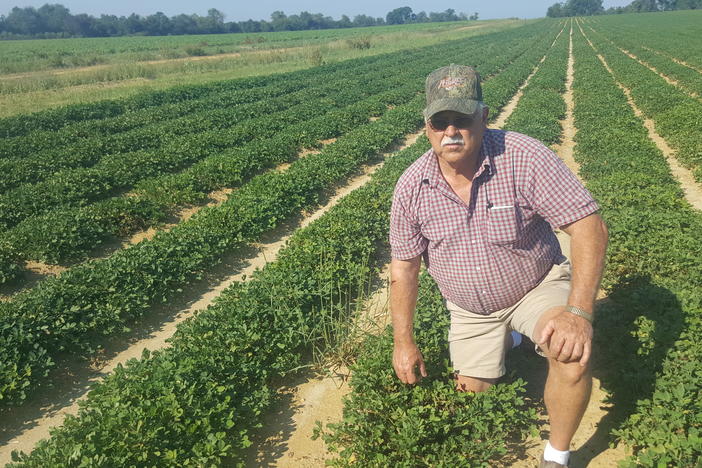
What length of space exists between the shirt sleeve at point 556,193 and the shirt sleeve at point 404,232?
2.54 feet

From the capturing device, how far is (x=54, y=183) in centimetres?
940

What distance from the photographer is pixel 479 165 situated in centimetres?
312

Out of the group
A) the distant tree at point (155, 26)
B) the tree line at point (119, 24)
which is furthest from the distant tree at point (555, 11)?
the distant tree at point (155, 26)

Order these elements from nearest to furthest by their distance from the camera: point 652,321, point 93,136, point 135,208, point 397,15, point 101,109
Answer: point 652,321, point 135,208, point 93,136, point 101,109, point 397,15

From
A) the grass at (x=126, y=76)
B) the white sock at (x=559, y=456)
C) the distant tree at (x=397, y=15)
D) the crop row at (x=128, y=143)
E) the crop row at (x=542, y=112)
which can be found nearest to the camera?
the white sock at (x=559, y=456)

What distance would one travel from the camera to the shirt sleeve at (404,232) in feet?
10.8

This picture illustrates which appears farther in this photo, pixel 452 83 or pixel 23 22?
pixel 23 22

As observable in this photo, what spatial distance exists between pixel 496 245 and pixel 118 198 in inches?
300

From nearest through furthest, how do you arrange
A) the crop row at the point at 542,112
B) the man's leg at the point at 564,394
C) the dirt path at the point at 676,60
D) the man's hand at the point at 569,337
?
1. the man's hand at the point at 569,337
2. the man's leg at the point at 564,394
3. the crop row at the point at 542,112
4. the dirt path at the point at 676,60

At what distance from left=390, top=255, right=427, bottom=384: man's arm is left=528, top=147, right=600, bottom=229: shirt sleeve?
90 cm

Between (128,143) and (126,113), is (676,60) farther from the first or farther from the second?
(128,143)

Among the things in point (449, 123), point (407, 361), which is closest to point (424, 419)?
point (407, 361)

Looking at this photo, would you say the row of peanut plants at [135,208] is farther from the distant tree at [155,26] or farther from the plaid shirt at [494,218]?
the distant tree at [155,26]

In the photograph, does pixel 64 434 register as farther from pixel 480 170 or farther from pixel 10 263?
pixel 10 263
